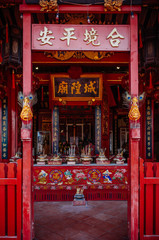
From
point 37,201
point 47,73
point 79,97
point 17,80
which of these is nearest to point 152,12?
point 79,97

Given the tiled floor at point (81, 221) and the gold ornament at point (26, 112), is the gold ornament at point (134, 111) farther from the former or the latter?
the tiled floor at point (81, 221)

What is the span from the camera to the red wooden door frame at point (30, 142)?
279 centimetres

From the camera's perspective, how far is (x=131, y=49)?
2.94 meters

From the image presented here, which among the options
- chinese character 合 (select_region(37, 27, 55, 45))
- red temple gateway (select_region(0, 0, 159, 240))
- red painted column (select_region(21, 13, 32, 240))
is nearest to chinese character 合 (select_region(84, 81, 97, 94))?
red temple gateway (select_region(0, 0, 159, 240))

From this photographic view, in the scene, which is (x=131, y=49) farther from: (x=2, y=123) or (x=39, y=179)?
(x=2, y=123)

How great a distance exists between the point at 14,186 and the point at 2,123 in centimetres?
449

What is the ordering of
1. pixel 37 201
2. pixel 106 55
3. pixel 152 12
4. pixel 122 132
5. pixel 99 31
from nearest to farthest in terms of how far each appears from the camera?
pixel 99 31 → pixel 152 12 → pixel 37 201 → pixel 106 55 → pixel 122 132

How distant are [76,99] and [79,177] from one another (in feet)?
9.27

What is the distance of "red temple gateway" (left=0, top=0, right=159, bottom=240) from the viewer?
2.82 m

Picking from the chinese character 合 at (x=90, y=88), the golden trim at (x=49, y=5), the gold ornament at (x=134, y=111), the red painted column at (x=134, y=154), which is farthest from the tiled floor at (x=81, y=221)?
the chinese character 合 at (x=90, y=88)

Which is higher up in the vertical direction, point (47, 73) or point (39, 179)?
point (47, 73)

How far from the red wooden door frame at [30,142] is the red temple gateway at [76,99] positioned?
13mm

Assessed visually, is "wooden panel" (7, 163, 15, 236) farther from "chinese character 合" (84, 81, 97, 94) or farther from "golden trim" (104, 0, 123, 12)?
"chinese character 合" (84, 81, 97, 94)

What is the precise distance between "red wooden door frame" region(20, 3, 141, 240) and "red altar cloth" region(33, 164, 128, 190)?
6.97ft
